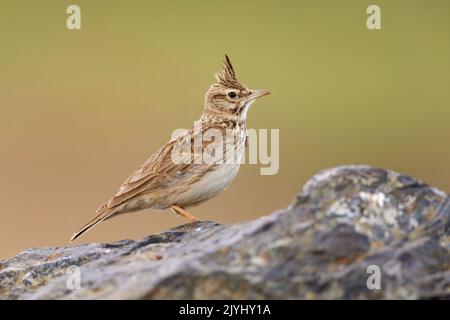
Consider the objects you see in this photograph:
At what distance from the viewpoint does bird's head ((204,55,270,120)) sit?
8.98 m

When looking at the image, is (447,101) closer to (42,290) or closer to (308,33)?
(308,33)

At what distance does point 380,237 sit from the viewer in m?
4.66

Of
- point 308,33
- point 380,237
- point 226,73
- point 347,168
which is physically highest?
point 308,33

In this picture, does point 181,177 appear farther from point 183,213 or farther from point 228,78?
point 228,78

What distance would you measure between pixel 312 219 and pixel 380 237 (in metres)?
0.38

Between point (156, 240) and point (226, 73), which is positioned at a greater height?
point (226, 73)

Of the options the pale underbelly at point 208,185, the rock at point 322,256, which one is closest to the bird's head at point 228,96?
the pale underbelly at point 208,185

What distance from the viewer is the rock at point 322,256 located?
4426 millimetres

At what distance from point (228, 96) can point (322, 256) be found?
4713mm

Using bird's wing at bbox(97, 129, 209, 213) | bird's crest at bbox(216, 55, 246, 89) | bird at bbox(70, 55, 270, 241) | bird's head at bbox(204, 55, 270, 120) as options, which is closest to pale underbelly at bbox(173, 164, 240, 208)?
bird at bbox(70, 55, 270, 241)

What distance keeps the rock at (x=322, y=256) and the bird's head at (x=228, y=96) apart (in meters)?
3.82

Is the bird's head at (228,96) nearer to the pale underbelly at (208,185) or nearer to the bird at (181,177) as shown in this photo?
the bird at (181,177)

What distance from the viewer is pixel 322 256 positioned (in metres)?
4.51
